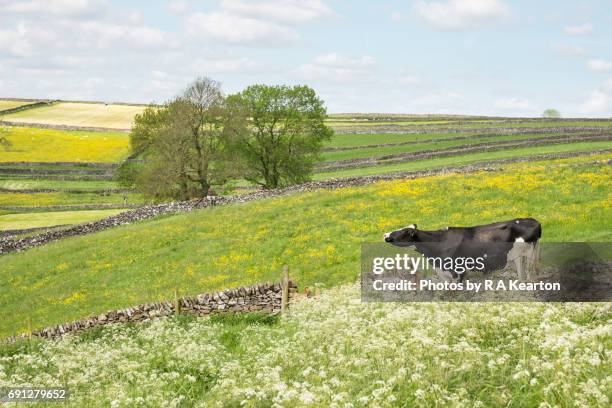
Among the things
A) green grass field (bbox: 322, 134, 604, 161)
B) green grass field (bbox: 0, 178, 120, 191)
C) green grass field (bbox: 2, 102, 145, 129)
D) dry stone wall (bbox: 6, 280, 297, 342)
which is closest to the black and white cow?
dry stone wall (bbox: 6, 280, 297, 342)

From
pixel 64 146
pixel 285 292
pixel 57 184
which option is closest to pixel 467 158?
pixel 57 184

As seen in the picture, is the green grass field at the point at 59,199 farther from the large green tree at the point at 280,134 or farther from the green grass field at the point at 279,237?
the green grass field at the point at 279,237

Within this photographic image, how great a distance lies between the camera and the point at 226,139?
6500 cm

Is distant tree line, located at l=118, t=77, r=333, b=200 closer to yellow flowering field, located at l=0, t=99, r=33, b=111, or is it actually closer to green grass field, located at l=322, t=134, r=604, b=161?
green grass field, located at l=322, t=134, r=604, b=161

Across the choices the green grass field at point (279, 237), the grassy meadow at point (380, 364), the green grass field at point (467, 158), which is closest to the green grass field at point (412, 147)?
the green grass field at point (467, 158)

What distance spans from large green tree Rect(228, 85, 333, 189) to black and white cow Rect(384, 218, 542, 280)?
4780 cm

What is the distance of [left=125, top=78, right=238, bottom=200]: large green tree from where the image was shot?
6297 centimetres

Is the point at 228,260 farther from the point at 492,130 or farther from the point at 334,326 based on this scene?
the point at 492,130

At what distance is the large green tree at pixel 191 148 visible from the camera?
6297 centimetres

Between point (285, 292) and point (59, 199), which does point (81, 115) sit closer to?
point (59, 199)

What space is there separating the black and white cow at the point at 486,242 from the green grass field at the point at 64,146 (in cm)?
8083

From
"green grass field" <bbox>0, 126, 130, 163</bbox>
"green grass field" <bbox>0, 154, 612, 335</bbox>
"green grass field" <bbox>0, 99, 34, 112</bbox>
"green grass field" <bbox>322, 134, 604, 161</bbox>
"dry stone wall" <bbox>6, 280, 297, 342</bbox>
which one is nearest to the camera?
"dry stone wall" <bbox>6, 280, 297, 342</bbox>

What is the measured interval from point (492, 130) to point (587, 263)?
80.4 m

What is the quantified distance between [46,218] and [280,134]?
984 inches
